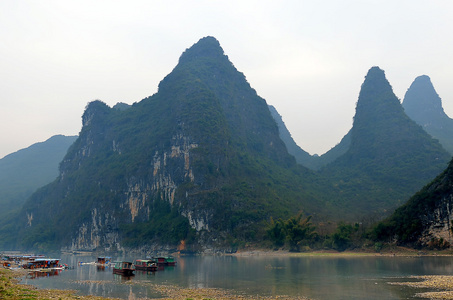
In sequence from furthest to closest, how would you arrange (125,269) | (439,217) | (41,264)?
1. (41,264)
2. (439,217)
3. (125,269)

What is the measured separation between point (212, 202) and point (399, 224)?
73.5m

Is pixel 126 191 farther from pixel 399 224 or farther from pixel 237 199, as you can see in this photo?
pixel 399 224

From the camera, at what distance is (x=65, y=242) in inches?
7067

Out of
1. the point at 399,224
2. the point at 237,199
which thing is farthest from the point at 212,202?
the point at 399,224

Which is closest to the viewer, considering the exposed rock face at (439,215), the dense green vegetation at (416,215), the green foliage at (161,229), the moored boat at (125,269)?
the moored boat at (125,269)

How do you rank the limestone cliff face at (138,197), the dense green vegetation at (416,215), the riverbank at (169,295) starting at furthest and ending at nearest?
the limestone cliff face at (138,197)
the dense green vegetation at (416,215)
the riverbank at (169,295)

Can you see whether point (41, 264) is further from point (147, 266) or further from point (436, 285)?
point (436, 285)

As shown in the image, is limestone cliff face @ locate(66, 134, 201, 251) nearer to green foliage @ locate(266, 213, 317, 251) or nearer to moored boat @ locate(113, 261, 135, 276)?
green foliage @ locate(266, 213, 317, 251)

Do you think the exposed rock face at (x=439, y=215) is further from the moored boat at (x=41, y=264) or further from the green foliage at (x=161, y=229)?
the green foliage at (x=161, y=229)

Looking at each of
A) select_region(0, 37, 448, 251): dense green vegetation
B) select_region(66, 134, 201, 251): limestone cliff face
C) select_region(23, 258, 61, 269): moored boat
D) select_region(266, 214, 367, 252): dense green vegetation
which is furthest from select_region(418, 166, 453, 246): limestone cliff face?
select_region(66, 134, 201, 251): limestone cliff face

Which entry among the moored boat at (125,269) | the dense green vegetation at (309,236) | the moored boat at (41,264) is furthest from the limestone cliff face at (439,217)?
the moored boat at (41,264)

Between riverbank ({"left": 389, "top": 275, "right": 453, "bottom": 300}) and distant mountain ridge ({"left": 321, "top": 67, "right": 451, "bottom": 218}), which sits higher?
distant mountain ridge ({"left": 321, "top": 67, "right": 451, "bottom": 218})

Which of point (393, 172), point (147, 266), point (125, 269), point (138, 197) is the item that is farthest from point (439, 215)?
point (138, 197)

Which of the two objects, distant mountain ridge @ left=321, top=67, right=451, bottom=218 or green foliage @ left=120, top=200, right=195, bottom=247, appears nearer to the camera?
green foliage @ left=120, top=200, right=195, bottom=247
